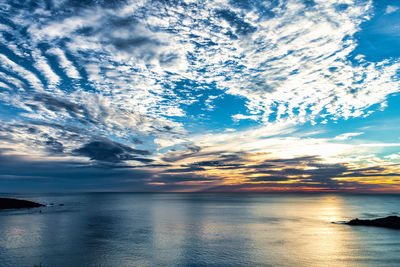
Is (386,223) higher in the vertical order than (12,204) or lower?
lower

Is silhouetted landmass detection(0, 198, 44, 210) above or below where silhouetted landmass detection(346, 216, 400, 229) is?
above

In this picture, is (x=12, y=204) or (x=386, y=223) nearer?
(x=386, y=223)

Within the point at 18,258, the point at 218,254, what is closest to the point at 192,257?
the point at 218,254

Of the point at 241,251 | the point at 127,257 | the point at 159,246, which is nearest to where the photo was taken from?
the point at 127,257

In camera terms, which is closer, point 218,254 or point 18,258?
point 18,258

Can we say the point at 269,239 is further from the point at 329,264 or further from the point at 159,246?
the point at 159,246

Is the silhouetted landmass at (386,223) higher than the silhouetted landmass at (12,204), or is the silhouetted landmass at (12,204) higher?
the silhouetted landmass at (12,204)

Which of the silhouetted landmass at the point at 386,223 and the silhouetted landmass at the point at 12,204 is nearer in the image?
the silhouetted landmass at the point at 386,223

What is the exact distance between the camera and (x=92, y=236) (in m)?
57.5

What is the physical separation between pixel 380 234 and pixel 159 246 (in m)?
52.4

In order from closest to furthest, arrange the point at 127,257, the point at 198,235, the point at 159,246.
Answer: the point at 127,257, the point at 159,246, the point at 198,235

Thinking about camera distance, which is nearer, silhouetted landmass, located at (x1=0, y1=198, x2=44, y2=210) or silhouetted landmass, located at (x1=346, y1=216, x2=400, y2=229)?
silhouetted landmass, located at (x1=346, y1=216, x2=400, y2=229)

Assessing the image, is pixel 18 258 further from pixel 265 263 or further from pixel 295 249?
pixel 295 249

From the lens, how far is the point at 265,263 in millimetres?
38000
